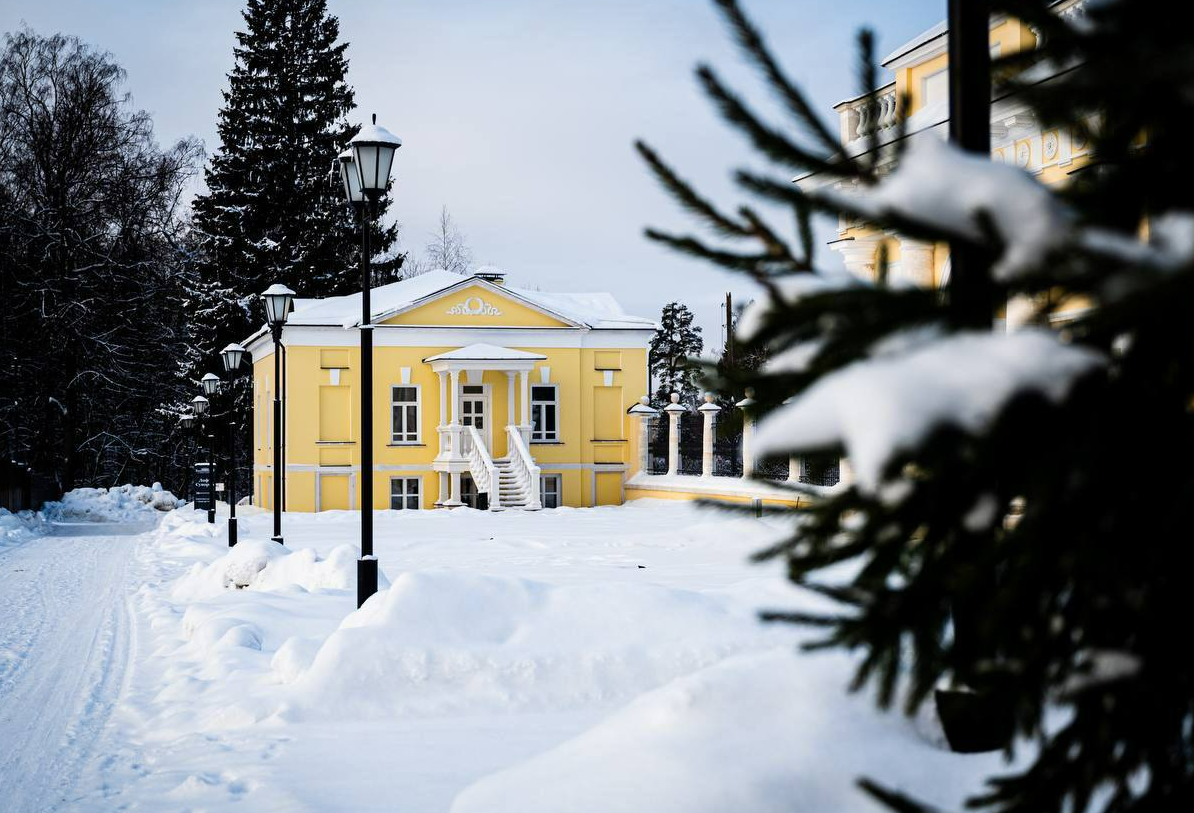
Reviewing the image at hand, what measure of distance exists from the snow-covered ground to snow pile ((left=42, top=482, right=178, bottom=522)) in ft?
67.5

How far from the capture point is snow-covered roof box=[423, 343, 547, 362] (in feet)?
98.0

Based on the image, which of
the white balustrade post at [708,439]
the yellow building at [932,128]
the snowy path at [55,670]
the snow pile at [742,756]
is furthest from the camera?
the white balustrade post at [708,439]

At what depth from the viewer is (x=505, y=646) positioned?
6863 mm

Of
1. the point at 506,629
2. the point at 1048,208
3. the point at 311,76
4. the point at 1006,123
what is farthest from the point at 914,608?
the point at 311,76

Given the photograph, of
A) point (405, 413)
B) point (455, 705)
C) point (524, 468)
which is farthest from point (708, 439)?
point (455, 705)

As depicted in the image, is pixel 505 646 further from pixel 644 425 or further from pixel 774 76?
pixel 644 425

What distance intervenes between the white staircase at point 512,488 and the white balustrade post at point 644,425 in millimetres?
3849

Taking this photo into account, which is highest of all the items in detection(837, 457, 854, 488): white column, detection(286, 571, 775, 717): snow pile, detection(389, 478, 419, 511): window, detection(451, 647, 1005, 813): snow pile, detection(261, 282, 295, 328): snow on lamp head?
detection(261, 282, 295, 328): snow on lamp head

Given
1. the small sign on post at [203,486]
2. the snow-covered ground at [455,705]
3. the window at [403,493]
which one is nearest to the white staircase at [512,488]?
the window at [403,493]

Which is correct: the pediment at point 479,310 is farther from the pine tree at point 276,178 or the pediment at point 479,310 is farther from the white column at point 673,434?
the pine tree at point 276,178

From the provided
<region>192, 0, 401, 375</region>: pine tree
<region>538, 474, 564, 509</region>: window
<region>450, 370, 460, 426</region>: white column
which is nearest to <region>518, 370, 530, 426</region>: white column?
<region>450, 370, 460, 426</region>: white column

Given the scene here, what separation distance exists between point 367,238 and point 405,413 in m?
21.1

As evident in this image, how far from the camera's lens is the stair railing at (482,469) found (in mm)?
28203

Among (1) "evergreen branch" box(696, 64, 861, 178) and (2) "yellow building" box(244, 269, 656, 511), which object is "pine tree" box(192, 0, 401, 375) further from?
(1) "evergreen branch" box(696, 64, 861, 178)
